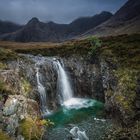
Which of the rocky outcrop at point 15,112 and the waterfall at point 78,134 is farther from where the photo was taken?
the waterfall at point 78,134

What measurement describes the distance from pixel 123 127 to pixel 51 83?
72.0 feet

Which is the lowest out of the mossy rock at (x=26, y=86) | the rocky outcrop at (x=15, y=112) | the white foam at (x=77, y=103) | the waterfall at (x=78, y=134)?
the waterfall at (x=78, y=134)

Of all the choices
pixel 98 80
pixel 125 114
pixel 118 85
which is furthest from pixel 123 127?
pixel 98 80

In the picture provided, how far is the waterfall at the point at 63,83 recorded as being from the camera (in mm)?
57731

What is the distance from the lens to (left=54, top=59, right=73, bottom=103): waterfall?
57731 mm

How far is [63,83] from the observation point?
58.9 metres

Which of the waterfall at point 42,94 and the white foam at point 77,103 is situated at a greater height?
the waterfall at point 42,94

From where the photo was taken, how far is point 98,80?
57.1m

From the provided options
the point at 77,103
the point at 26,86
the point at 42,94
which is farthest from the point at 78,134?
the point at 77,103

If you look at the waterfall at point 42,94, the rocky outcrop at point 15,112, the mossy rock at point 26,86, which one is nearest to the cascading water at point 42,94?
the waterfall at point 42,94

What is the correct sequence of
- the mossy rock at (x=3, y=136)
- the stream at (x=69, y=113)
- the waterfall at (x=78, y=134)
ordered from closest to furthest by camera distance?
the mossy rock at (x=3, y=136)
the waterfall at (x=78, y=134)
the stream at (x=69, y=113)

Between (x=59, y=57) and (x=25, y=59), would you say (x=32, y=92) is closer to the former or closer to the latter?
(x=25, y=59)

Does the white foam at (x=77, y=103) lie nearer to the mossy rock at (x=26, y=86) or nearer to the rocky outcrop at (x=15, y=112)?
the mossy rock at (x=26, y=86)

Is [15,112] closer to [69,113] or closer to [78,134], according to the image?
[78,134]
